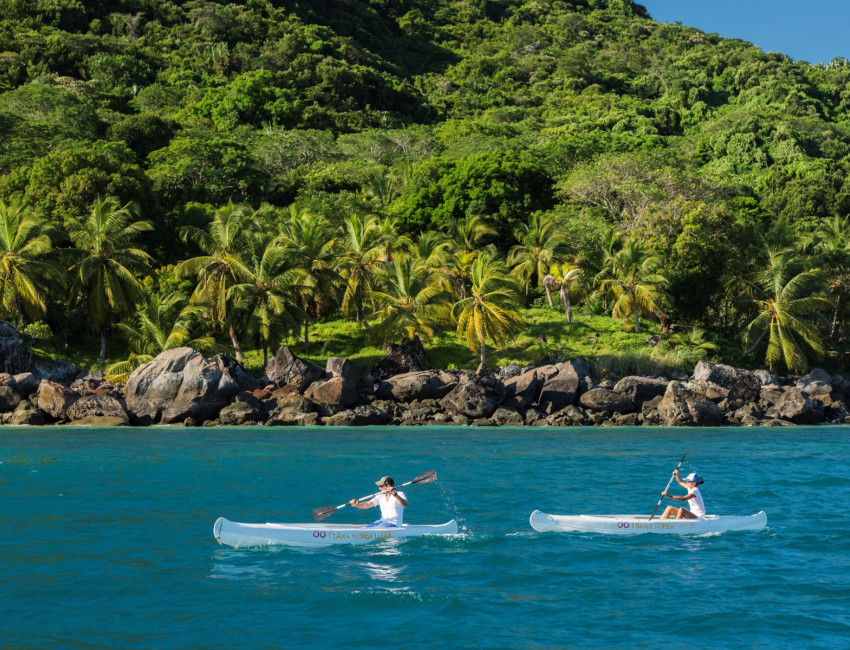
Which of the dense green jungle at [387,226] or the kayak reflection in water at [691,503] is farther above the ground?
the dense green jungle at [387,226]

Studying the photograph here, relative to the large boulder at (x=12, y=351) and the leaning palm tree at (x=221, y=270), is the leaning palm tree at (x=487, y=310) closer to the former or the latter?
the leaning palm tree at (x=221, y=270)

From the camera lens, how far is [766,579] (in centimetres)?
1371

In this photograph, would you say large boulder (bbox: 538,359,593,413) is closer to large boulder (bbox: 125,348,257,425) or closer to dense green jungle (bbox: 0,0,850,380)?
dense green jungle (bbox: 0,0,850,380)

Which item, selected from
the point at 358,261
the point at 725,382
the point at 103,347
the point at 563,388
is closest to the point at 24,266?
the point at 103,347

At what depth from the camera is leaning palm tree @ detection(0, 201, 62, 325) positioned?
139 feet

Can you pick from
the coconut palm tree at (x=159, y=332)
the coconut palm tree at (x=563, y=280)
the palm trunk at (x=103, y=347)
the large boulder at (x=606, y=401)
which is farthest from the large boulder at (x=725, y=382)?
the palm trunk at (x=103, y=347)

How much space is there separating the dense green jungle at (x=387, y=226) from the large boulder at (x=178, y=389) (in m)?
4.05

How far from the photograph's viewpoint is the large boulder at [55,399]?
1469 inches

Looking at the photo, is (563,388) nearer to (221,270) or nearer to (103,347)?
(221,270)

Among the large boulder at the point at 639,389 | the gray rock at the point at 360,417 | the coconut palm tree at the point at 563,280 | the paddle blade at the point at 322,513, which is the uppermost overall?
the coconut palm tree at the point at 563,280

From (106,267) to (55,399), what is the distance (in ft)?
32.2

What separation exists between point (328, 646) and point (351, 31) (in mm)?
134938

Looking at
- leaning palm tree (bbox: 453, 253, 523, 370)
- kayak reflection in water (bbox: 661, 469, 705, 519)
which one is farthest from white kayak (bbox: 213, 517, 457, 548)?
leaning palm tree (bbox: 453, 253, 523, 370)

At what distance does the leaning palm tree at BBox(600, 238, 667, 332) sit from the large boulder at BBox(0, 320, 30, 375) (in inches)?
1297
